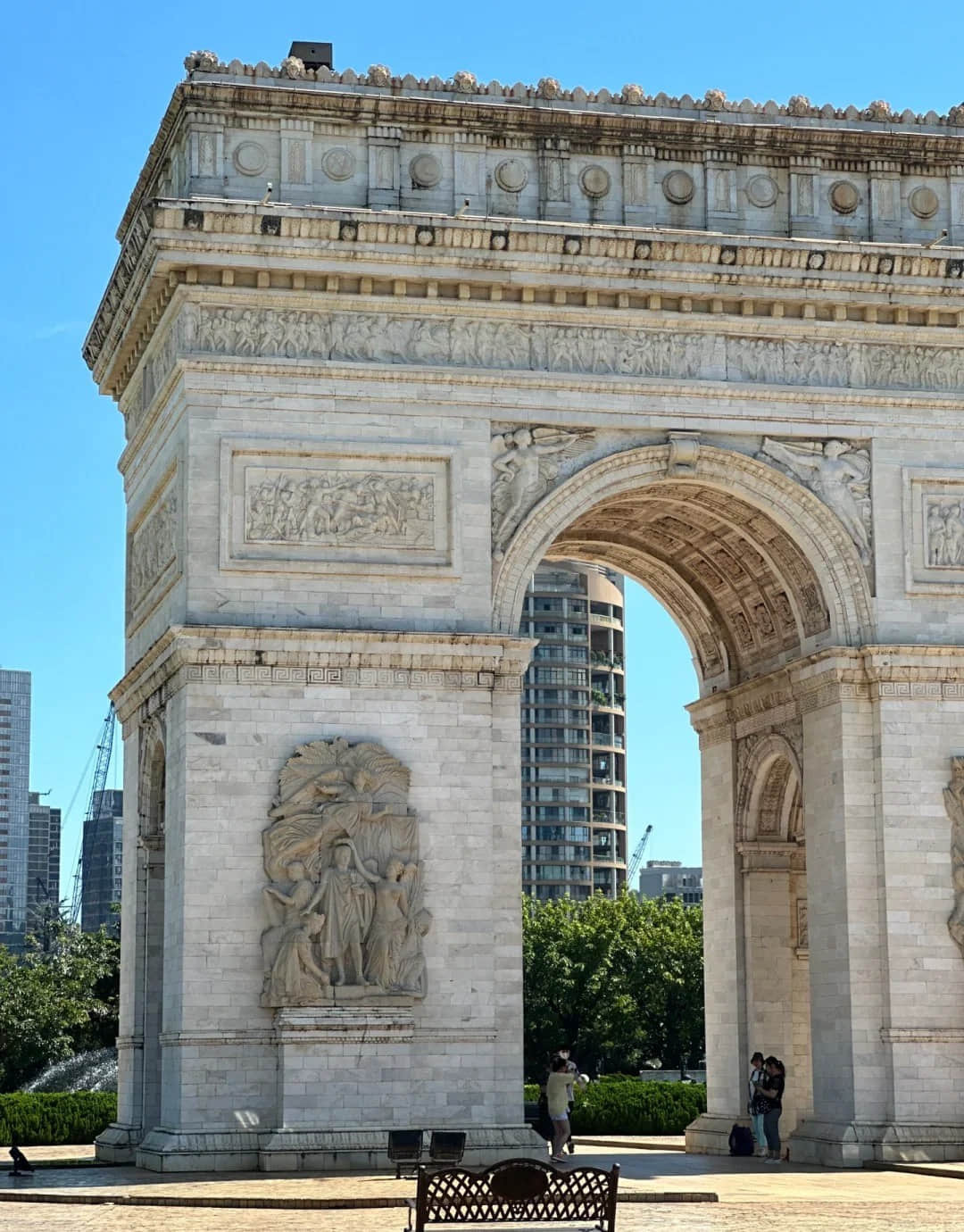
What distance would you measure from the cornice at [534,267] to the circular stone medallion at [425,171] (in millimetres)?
1187

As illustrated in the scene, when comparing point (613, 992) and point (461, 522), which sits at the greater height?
point (461, 522)

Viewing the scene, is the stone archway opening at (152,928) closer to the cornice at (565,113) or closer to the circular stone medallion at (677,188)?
the cornice at (565,113)

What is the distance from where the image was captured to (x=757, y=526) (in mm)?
37344

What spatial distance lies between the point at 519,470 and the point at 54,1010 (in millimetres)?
38784

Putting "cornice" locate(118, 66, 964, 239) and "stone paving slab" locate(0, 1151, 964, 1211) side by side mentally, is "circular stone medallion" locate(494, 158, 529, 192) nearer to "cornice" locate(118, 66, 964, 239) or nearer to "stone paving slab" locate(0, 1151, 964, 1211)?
"cornice" locate(118, 66, 964, 239)

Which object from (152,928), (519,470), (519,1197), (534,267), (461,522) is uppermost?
(534,267)

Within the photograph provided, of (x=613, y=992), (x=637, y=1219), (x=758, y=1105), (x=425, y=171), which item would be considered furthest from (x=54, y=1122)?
(x=613, y=992)

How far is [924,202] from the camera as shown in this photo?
3769 cm

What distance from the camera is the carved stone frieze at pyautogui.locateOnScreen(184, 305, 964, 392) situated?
3459 centimetres

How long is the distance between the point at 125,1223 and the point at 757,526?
16.6 m

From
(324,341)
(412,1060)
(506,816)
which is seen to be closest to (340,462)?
(324,341)

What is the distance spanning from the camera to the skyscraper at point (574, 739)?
450ft

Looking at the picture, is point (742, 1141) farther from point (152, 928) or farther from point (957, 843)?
point (152, 928)

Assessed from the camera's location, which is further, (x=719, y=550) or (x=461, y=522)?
(x=719, y=550)
